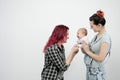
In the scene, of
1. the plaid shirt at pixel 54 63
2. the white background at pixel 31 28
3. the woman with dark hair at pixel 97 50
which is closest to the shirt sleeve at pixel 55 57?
the plaid shirt at pixel 54 63

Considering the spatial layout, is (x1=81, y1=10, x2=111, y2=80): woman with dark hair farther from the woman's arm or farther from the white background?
the white background

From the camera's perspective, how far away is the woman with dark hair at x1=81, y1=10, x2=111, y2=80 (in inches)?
78.4

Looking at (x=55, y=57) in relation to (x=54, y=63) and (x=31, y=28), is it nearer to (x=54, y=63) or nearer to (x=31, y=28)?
(x=54, y=63)

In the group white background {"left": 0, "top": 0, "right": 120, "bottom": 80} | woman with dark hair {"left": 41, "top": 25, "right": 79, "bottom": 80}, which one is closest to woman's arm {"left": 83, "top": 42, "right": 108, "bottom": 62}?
woman with dark hair {"left": 41, "top": 25, "right": 79, "bottom": 80}

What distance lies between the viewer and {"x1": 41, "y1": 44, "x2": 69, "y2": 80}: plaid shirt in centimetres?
197

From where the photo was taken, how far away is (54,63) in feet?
6.52

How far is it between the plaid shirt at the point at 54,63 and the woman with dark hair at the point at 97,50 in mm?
233

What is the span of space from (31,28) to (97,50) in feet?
3.27

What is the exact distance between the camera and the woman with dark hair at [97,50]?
199 centimetres

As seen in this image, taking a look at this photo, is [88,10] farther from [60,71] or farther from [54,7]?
[60,71]

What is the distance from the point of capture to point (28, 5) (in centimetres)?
276

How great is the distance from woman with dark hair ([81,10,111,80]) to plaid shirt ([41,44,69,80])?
9.2 inches

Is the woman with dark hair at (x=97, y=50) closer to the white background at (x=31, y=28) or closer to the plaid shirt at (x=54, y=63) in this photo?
the plaid shirt at (x=54, y=63)

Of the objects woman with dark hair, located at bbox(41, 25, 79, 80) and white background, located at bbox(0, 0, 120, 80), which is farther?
white background, located at bbox(0, 0, 120, 80)
